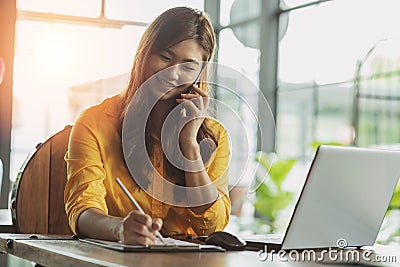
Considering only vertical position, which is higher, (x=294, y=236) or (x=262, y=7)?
(x=262, y=7)

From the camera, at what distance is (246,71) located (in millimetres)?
6426

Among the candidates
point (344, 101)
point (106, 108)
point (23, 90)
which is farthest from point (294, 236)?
point (23, 90)

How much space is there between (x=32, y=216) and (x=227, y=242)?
27.0 inches

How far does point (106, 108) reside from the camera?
2.10m

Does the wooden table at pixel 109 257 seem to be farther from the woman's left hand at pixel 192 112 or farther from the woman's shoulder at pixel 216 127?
the woman's shoulder at pixel 216 127

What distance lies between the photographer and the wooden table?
54.4 inches

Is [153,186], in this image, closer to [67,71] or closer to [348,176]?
[348,176]

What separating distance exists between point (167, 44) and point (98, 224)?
51 centimetres

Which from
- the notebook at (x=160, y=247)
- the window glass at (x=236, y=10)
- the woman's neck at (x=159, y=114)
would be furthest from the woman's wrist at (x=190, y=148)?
the window glass at (x=236, y=10)

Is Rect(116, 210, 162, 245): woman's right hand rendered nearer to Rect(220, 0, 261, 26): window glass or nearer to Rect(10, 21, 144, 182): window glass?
Rect(10, 21, 144, 182): window glass

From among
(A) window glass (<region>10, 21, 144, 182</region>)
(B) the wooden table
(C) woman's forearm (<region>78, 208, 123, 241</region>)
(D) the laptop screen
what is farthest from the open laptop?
(A) window glass (<region>10, 21, 144, 182</region>)

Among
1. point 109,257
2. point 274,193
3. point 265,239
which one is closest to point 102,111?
point 265,239

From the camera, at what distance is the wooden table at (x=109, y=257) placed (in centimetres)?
138

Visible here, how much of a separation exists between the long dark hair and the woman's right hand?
48 centimetres
